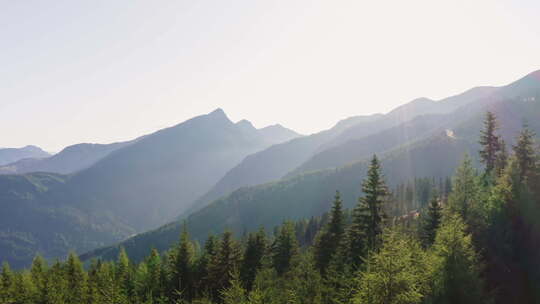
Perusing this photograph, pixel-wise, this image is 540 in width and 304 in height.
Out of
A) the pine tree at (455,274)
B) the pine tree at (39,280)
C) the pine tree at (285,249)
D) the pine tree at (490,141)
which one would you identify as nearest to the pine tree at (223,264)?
the pine tree at (285,249)

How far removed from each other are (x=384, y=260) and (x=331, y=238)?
2376cm

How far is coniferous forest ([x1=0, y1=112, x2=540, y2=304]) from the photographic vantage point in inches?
901

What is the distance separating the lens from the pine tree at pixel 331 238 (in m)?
41.5

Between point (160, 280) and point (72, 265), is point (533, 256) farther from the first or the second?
point (72, 265)

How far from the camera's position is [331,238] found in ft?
138

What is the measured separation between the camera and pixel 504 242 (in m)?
33.9

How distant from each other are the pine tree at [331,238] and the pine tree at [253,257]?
1141cm

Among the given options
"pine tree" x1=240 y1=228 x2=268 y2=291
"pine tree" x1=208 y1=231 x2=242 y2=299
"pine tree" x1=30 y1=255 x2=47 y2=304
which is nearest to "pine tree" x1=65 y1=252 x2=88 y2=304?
"pine tree" x1=30 y1=255 x2=47 y2=304

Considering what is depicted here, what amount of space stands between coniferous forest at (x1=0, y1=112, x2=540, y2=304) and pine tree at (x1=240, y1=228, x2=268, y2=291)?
14 centimetres

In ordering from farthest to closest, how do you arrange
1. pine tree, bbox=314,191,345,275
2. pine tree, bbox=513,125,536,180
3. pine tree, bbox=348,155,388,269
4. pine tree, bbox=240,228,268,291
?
1. pine tree, bbox=240,228,268,291
2. pine tree, bbox=314,191,345,275
3. pine tree, bbox=513,125,536,180
4. pine tree, bbox=348,155,388,269

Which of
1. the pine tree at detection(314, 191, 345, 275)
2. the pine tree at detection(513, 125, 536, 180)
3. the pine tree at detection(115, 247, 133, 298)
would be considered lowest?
the pine tree at detection(115, 247, 133, 298)

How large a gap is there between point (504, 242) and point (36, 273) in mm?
70919

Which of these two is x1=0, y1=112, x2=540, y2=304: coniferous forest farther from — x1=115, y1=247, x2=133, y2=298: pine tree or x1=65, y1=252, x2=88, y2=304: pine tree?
x1=115, y1=247, x2=133, y2=298: pine tree

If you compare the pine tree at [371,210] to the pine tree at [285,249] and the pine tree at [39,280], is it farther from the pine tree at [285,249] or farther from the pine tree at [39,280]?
the pine tree at [39,280]
